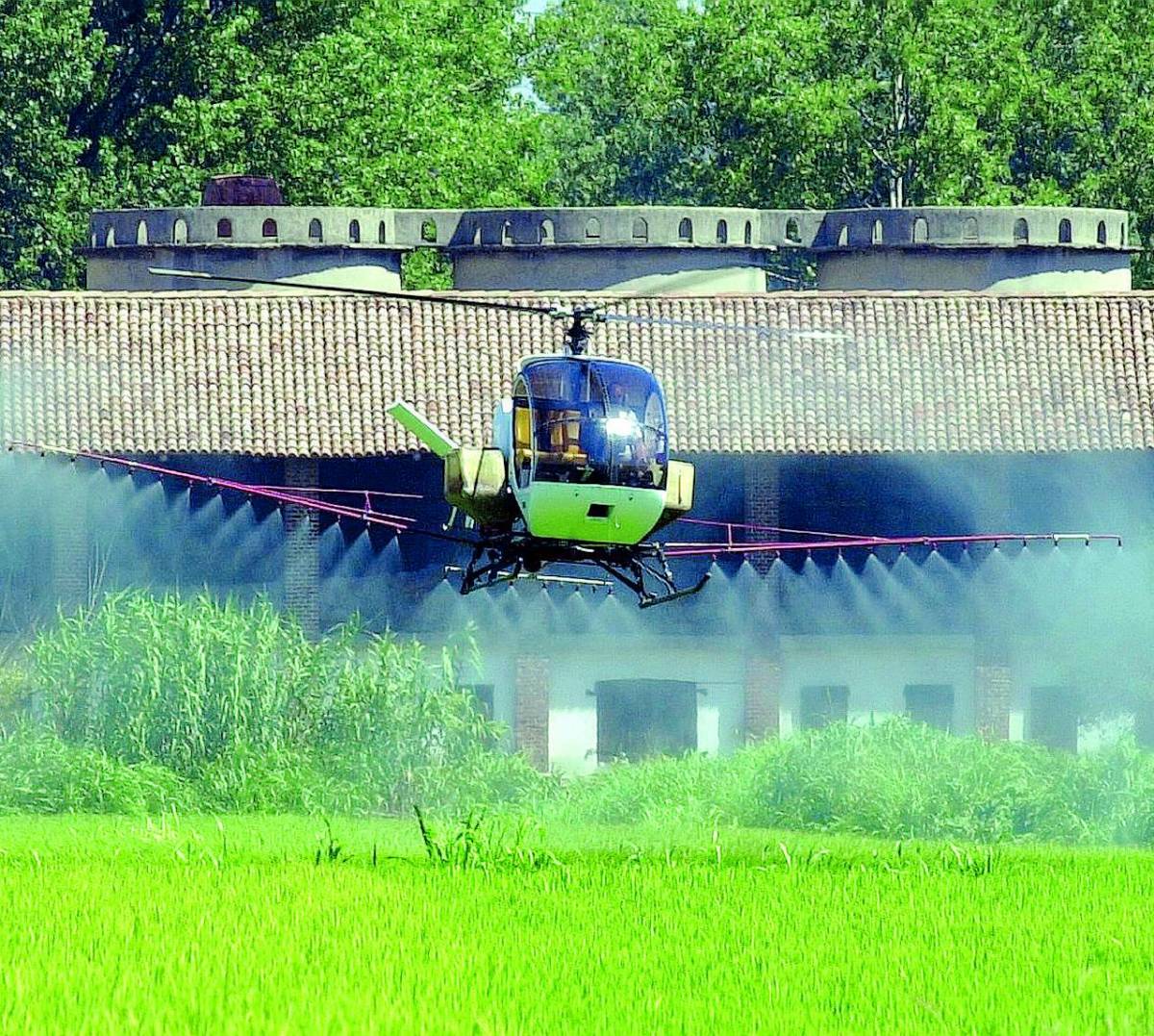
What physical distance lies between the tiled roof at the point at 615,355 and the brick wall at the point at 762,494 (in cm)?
56

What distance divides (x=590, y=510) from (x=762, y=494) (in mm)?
16688

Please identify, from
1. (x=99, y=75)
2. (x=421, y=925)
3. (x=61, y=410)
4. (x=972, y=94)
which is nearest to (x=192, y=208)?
(x=61, y=410)

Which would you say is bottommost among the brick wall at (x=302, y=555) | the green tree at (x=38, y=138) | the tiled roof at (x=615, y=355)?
the brick wall at (x=302, y=555)

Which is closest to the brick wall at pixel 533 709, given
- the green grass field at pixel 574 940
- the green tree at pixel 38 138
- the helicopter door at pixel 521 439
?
the green grass field at pixel 574 940

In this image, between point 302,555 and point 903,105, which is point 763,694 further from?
point 903,105

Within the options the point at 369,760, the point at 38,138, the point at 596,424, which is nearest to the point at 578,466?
the point at 596,424

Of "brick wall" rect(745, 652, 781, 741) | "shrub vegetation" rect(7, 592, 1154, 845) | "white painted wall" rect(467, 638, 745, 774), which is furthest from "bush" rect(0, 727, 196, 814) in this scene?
"brick wall" rect(745, 652, 781, 741)

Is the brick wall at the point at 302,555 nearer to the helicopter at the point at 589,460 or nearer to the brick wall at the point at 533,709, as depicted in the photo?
the brick wall at the point at 533,709

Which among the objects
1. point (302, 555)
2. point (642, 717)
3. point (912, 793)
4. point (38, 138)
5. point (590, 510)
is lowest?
point (912, 793)

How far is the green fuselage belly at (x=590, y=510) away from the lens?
81.9 ft

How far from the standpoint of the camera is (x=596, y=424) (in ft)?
81.6

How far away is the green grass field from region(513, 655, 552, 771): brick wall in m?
14.9

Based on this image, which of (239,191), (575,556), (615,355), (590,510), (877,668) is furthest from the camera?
(239,191)

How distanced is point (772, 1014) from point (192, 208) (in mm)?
33731
